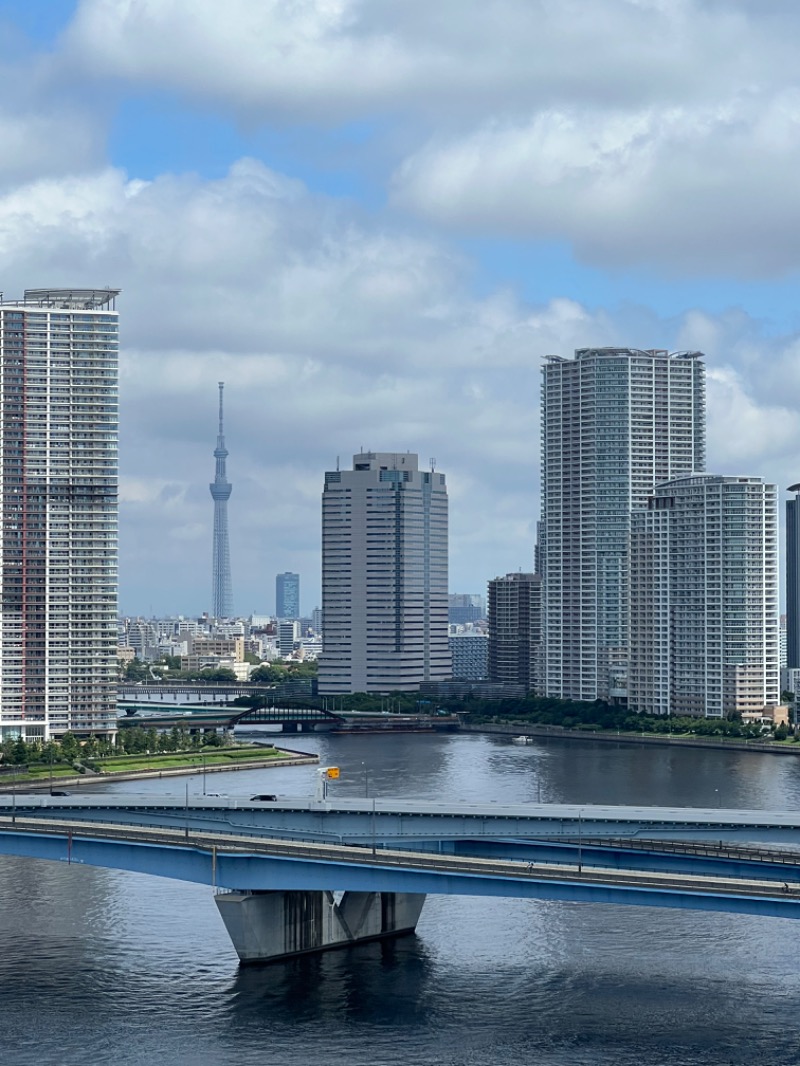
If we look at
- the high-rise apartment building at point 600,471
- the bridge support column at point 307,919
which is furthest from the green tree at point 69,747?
the high-rise apartment building at point 600,471

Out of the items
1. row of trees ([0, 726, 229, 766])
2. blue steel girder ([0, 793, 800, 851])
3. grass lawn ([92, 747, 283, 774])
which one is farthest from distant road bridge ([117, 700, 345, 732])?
blue steel girder ([0, 793, 800, 851])

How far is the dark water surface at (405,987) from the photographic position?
35.0 meters

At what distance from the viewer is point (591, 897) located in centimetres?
3938

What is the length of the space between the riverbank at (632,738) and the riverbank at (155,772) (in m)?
21.9

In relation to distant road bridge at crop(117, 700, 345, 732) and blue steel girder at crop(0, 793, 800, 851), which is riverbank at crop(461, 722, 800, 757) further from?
blue steel girder at crop(0, 793, 800, 851)

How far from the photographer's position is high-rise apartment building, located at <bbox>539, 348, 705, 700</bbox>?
13000 centimetres

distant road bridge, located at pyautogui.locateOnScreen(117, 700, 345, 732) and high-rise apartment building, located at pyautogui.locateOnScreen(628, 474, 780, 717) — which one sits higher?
high-rise apartment building, located at pyautogui.locateOnScreen(628, 474, 780, 717)

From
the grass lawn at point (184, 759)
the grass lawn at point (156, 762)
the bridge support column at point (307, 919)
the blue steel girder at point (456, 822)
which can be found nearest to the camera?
the bridge support column at point (307, 919)

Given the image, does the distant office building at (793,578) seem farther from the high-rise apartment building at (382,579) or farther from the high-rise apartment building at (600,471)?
the high-rise apartment building at (382,579)

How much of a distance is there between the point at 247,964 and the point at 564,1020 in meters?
8.67

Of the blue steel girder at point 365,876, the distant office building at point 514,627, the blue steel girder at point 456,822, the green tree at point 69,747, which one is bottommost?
the green tree at point 69,747

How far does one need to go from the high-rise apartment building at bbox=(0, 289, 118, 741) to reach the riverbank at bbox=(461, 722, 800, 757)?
33.7 meters

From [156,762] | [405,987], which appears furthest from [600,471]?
[405,987]

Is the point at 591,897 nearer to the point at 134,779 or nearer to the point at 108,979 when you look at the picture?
the point at 108,979
